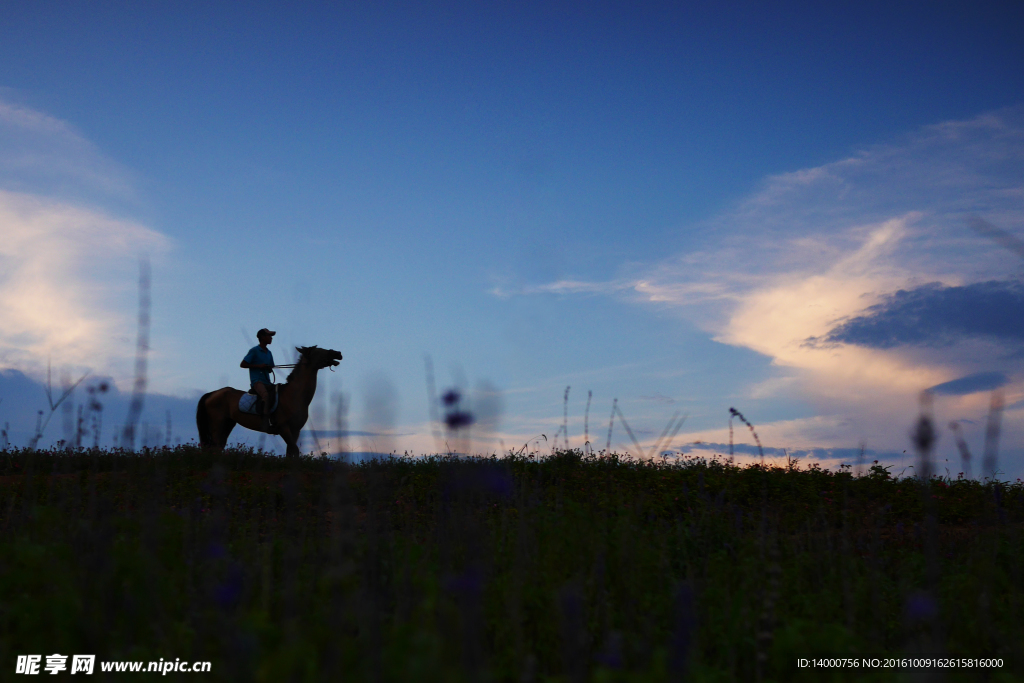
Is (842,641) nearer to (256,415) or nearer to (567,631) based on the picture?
(567,631)

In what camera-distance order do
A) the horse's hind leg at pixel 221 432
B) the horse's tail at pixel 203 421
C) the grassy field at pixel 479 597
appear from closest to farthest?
the grassy field at pixel 479 597
the horse's hind leg at pixel 221 432
the horse's tail at pixel 203 421

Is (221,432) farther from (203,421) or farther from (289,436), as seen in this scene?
(289,436)

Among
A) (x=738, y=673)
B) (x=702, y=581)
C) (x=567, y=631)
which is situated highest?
(x=567, y=631)

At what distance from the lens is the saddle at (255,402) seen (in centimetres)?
1511

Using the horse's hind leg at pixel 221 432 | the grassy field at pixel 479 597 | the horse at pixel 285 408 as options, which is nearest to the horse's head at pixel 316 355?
the horse at pixel 285 408

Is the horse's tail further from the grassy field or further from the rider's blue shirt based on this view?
the grassy field

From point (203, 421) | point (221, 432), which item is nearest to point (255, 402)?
point (221, 432)

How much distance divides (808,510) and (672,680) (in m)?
8.51

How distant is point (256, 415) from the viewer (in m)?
15.4

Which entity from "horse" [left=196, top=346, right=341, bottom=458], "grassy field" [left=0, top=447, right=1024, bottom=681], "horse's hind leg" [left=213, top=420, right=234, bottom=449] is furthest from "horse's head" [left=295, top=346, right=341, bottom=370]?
"grassy field" [left=0, top=447, right=1024, bottom=681]

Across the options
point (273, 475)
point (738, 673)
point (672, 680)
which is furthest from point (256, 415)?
point (672, 680)

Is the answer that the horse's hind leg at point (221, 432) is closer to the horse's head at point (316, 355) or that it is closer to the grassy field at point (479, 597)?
the horse's head at point (316, 355)

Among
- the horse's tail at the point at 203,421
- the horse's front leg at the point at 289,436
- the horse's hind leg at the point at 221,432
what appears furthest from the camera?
the horse's tail at the point at 203,421

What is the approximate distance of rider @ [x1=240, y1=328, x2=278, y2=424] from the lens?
14922 mm
